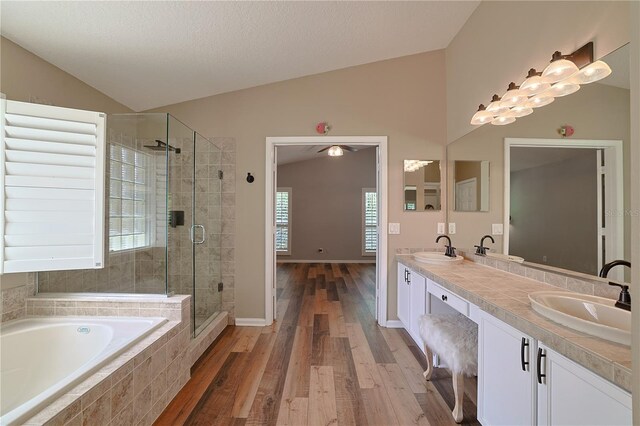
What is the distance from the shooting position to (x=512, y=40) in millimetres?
2031

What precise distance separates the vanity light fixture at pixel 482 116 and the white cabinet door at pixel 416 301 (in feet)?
4.65

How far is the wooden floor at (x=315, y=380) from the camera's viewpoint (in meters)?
1.69

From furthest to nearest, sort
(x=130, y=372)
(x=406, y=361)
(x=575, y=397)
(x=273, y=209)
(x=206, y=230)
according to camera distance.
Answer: (x=273, y=209) → (x=206, y=230) → (x=406, y=361) → (x=130, y=372) → (x=575, y=397)

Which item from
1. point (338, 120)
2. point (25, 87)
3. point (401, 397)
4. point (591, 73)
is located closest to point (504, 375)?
point (401, 397)

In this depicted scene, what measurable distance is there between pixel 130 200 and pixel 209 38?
62.0 inches

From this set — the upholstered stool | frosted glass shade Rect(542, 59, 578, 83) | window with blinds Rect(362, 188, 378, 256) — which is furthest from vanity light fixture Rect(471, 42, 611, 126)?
window with blinds Rect(362, 188, 378, 256)

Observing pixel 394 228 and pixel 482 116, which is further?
pixel 394 228

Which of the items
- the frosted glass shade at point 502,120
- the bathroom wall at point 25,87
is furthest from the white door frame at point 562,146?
the bathroom wall at point 25,87

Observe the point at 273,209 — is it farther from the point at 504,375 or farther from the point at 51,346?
the point at 504,375

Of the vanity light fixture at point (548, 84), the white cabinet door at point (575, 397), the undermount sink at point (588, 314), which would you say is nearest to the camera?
the white cabinet door at point (575, 397)

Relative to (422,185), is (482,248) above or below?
below

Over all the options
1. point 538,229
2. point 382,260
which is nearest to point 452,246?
point 382,260

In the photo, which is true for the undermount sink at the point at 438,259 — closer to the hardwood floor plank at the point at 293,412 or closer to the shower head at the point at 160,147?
the hardwood floor plank at the point at 293,412

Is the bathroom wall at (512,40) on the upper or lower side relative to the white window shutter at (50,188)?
upper
